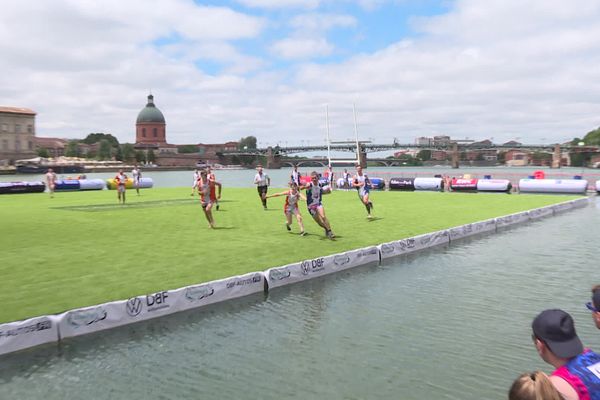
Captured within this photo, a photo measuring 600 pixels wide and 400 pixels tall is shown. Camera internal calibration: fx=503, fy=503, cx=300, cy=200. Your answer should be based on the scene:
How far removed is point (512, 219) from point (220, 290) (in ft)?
60.2

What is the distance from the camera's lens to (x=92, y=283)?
11953mm

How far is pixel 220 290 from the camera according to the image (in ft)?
38.2

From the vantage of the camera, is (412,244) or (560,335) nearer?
(560,335)

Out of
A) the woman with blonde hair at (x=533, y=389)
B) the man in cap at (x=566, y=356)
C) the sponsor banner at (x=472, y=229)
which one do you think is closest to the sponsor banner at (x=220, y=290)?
the man in cap at (x=566, y=356)

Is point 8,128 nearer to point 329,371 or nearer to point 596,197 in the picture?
point 596,197

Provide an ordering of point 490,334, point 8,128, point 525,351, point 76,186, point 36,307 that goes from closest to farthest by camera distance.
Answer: point 525,351 < point 490,334 < point 36,307 < point 76,186 < point 8,128

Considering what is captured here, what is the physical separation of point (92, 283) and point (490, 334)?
8.89m

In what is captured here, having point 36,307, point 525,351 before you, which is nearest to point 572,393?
point 525,351

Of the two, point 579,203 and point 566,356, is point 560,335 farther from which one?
point 579,203

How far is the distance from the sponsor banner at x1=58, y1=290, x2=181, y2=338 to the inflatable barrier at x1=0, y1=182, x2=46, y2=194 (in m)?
39.7

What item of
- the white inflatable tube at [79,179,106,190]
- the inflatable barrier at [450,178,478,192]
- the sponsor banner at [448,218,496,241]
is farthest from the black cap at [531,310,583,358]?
the white inflatable tube at [79,179,106,190]

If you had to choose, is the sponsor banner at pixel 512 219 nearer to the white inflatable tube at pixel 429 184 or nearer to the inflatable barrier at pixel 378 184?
the white inflatable tube at pixel 429 184

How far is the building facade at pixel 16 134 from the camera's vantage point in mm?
161875

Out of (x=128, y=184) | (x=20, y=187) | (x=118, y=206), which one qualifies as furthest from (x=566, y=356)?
(x=128, y=184)
